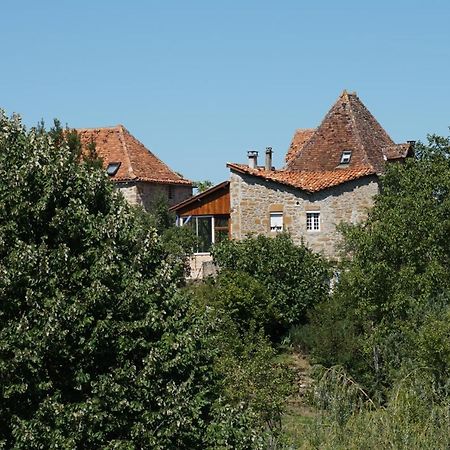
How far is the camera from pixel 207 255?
36.7 metres

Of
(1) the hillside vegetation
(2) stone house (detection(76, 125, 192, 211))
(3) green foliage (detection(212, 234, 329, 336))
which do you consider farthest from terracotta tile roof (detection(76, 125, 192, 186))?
(1) the hillside vegetation

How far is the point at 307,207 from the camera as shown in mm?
35812

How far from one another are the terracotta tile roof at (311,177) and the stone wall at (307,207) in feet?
0.87

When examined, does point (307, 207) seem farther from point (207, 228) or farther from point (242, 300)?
point (242, 300)

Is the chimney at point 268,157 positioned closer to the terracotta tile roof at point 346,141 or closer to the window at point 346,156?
the terracotta tile roof at point 346,141

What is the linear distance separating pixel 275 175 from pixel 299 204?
1.72 metres

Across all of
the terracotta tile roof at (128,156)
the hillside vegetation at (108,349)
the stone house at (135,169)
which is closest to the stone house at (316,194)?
the stone house at (135,169)

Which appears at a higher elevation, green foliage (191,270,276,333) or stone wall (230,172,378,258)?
stone wall (230,172,378,258)

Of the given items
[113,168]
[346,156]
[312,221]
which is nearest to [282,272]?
[312,221]

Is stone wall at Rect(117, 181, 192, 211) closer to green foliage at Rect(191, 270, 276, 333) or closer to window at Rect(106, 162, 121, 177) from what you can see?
window at Rect(106, 162, 121, 177)

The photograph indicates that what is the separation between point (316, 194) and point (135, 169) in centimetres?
1199

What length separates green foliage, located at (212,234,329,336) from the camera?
3256 centimetres

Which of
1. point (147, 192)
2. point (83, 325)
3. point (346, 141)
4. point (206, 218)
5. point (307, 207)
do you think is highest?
point (346, 141)

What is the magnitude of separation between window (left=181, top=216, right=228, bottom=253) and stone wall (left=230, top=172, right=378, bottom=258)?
1.97 m
